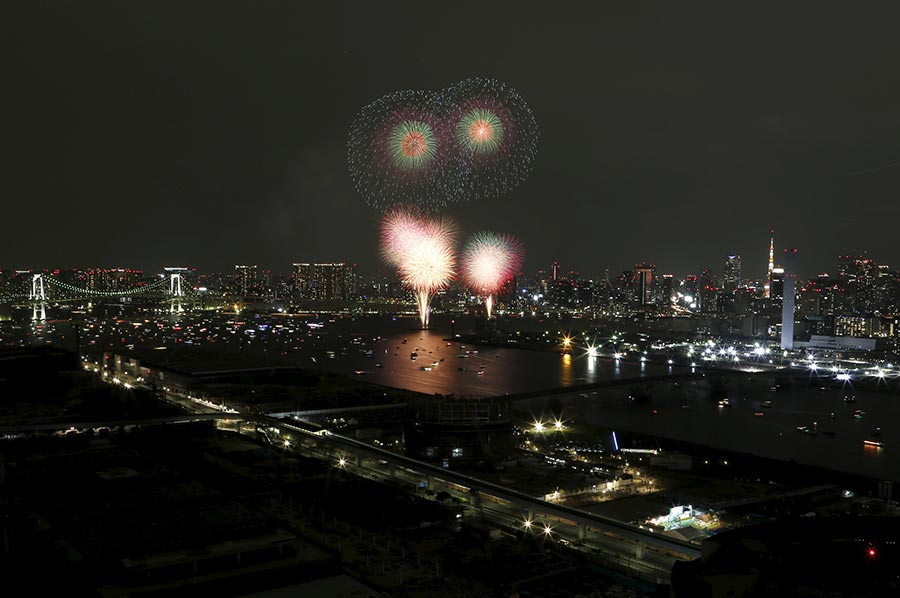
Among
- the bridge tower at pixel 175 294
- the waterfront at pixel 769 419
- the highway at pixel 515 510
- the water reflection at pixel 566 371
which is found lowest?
the waterfront at pixel 769 419

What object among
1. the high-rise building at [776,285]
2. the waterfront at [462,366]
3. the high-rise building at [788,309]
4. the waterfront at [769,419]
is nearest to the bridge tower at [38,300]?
the waterfront at [462,366]

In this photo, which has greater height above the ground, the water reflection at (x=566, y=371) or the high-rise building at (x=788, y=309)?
the high-rise building at (x=788, y=309)

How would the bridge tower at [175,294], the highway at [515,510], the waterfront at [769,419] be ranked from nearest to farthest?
the highway at [515,510], the waterfront at [769,419], the bridge tower at [175,294]

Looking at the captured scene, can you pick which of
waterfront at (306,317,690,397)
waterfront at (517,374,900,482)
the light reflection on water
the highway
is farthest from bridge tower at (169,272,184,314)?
the highway

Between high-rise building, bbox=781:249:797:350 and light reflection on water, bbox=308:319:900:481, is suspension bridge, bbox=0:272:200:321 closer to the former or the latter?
light reflection on water, bbox=308:319:900:481

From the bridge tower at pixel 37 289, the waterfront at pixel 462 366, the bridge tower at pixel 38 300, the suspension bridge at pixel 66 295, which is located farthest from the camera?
the bridge tower at pixel 37 289

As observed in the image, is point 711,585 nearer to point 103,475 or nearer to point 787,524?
point 787,524

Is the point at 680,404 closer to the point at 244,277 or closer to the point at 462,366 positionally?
the point at 462,366

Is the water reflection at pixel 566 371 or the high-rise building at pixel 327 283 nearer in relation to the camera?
the water reflection at pixel 566 371

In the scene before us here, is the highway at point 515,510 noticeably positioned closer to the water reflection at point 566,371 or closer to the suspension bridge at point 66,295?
the water reflection at point 566,371

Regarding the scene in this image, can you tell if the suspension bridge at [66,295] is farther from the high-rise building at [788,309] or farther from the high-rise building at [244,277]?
the high-rise building at [788,309]
